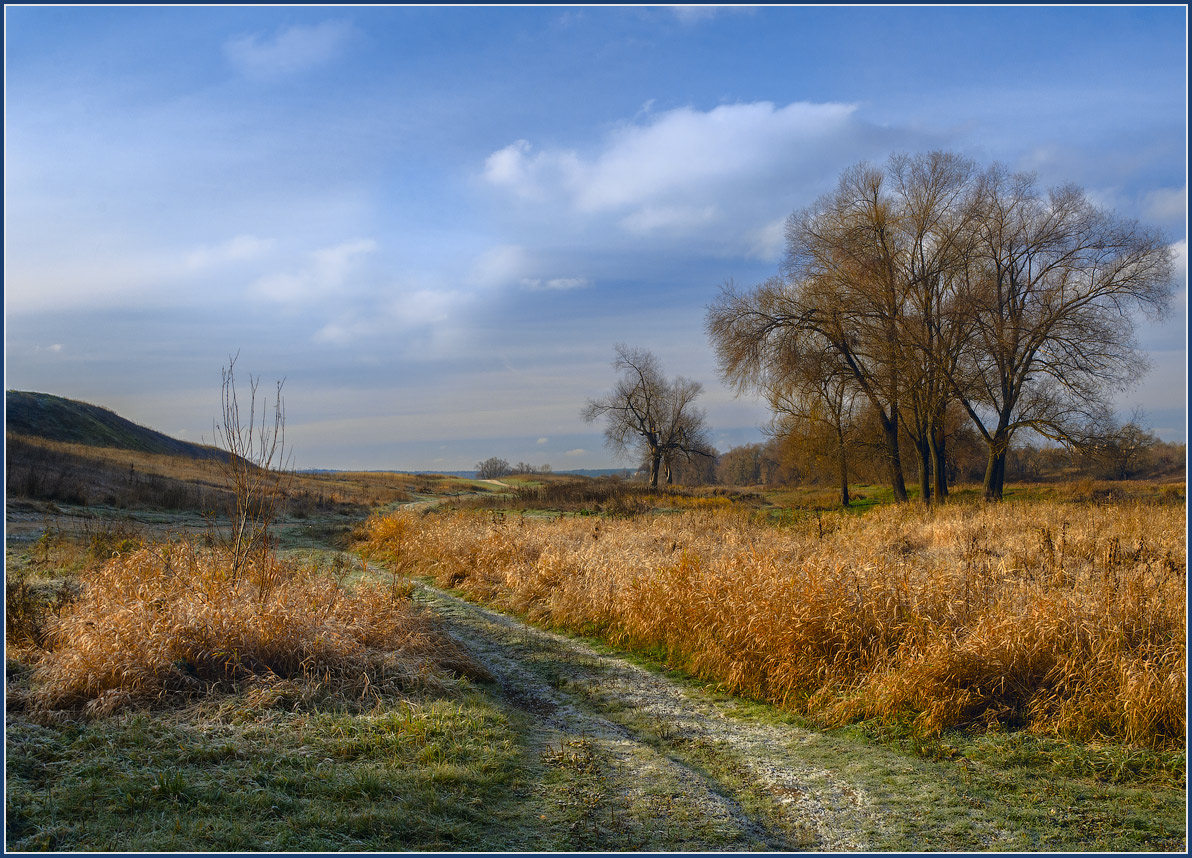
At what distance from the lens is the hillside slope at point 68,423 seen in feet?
144

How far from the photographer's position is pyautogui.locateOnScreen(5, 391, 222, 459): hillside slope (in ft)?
144

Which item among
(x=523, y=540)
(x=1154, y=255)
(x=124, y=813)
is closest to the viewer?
(x=124, y=813)

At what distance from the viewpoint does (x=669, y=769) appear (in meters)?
4.25

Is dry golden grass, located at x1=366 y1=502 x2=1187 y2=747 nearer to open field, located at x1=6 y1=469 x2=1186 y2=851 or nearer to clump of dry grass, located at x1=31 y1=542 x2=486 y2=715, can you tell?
open field, located at x1=6 y1=469 x2=1186 y2=851

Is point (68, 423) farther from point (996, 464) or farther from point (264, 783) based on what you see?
point (996, 464)

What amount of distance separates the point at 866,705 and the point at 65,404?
63.3 meters

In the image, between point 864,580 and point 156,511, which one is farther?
point 156,511

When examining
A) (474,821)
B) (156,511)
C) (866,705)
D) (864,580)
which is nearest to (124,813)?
(474,821)

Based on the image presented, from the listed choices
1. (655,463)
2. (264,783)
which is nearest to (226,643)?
(264,783)

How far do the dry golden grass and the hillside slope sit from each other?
44894mm

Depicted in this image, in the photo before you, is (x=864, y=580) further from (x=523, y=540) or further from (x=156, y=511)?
(x=156, y=511)

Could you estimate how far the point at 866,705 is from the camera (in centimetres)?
516

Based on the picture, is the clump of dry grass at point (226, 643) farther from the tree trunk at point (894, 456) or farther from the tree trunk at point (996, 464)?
the tree trunk at point (996, 464)

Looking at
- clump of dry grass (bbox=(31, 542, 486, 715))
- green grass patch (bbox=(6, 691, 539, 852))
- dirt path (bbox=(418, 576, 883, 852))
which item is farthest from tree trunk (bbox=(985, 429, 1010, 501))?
green grass patch (bbox=(6, 691, 539, 852))
